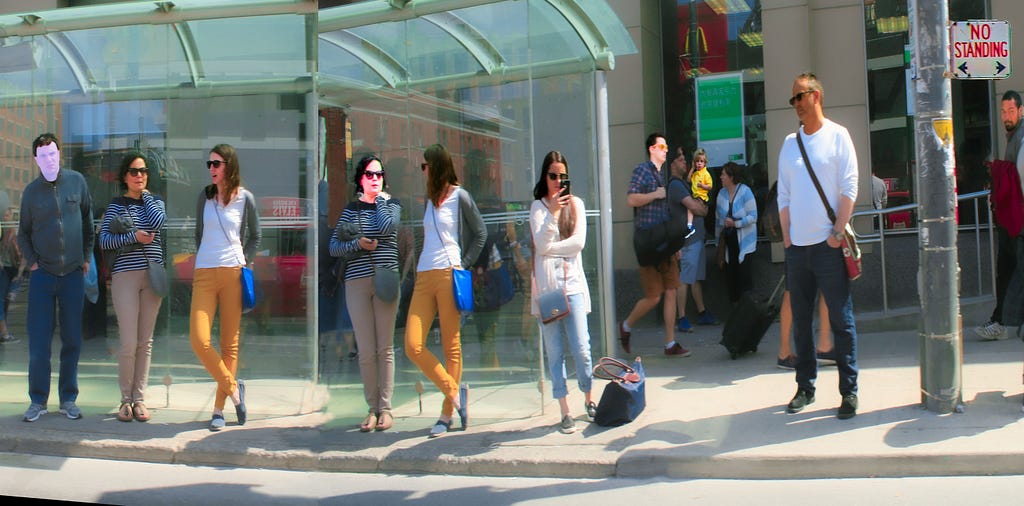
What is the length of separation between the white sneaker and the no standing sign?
2.43 m

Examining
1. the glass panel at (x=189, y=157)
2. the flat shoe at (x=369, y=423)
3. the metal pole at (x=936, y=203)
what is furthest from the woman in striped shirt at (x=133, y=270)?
the metal pole at (x=936, y=203)

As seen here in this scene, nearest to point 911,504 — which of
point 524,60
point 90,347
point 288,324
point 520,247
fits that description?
point 520,247

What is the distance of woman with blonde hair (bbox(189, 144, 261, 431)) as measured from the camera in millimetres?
7098

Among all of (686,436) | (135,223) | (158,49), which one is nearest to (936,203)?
(686,436)

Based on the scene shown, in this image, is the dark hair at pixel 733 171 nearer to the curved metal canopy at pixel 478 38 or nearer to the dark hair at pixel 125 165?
the curved metal canopy at pixel 478 38

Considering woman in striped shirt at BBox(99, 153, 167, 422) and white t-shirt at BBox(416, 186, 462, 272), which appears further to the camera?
woman in striped shirt at BBox(99, 153, 167, 422)

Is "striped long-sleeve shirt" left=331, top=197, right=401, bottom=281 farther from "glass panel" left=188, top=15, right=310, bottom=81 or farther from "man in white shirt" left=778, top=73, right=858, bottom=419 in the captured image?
"man in white shirt" left=778, top=73, right=858, bottom=419

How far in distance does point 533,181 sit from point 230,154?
2.25 meters

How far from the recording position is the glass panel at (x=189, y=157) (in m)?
7.81

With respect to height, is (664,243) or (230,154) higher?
(230,154)

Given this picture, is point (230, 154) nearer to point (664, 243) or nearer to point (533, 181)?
point (533, 181)

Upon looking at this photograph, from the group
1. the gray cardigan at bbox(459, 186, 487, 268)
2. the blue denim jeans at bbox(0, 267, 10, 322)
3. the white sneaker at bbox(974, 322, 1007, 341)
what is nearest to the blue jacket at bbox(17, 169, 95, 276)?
the blue denim jeans at bbox(0, 267, 10, 322)

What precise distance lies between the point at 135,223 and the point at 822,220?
4.93m

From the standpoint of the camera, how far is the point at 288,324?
795cm
